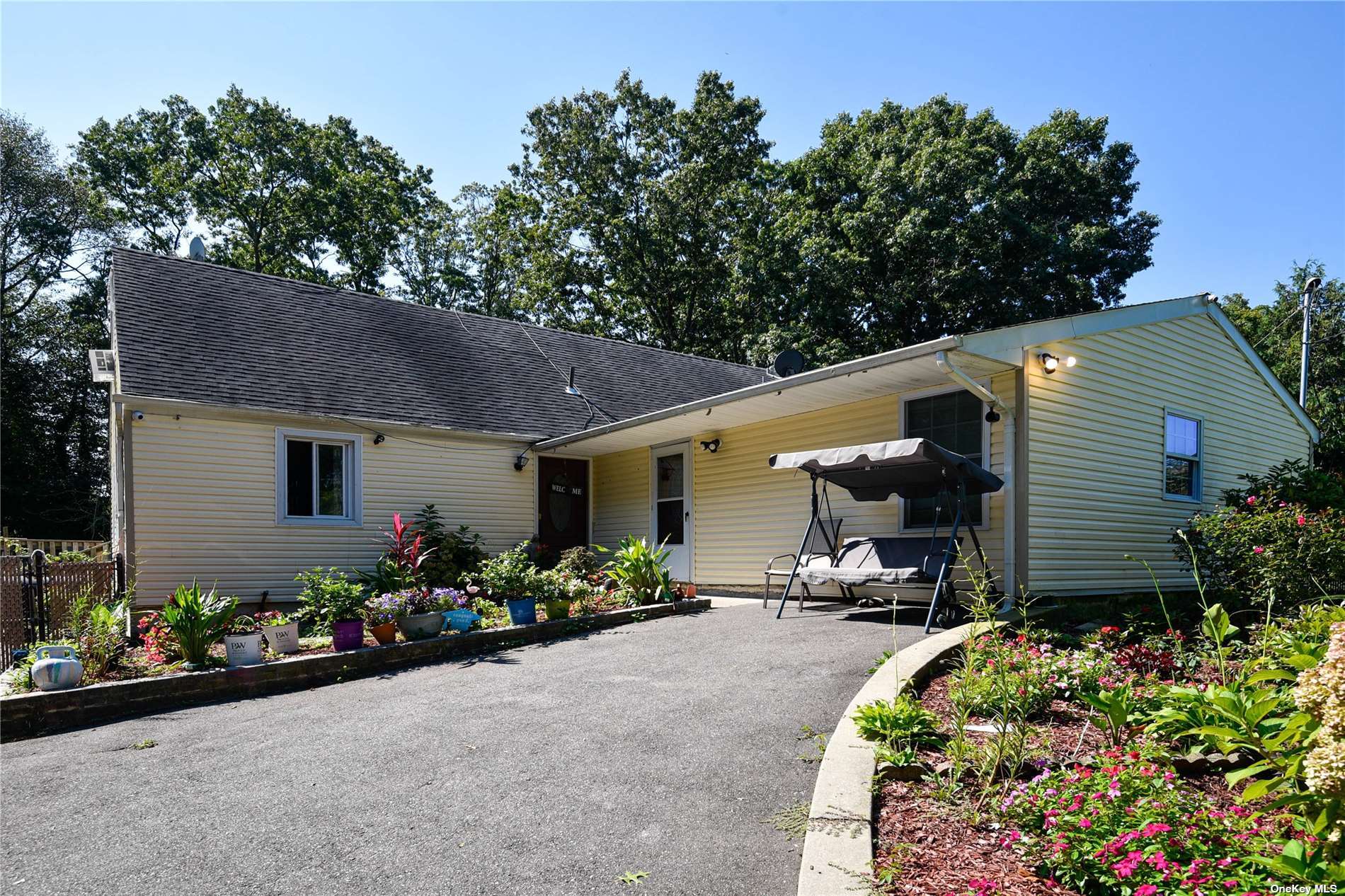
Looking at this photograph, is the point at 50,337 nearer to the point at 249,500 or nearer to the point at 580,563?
the point at 249,500

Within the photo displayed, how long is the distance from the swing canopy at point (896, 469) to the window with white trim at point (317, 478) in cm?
668

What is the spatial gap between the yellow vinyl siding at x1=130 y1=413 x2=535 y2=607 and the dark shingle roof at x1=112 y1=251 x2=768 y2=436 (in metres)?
0.45

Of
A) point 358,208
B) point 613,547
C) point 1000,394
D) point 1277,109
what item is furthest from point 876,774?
point 358,208

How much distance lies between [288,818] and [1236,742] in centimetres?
407

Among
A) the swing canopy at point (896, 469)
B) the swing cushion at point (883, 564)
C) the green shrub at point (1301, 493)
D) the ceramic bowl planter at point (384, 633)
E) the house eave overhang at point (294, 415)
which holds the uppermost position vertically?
the house eave overhang at point (294, 415)

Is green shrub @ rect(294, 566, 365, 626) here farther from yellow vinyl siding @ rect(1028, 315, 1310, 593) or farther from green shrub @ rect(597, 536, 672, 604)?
yellow vinyl siding @ rect(1028, 315, 1310, 593)

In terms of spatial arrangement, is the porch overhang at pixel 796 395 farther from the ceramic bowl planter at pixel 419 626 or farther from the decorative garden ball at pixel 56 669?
the decorative garden ball at pixel 56 669

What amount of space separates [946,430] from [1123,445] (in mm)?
2269

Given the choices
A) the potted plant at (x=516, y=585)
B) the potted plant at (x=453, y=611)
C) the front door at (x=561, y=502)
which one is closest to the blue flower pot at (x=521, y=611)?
the potted plant at (x=516, y=585)

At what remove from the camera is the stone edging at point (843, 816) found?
2646 millimetres

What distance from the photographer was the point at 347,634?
7332 mm

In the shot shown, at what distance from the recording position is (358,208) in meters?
29.3

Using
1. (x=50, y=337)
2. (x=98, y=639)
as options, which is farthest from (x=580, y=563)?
(x=50, y=337)

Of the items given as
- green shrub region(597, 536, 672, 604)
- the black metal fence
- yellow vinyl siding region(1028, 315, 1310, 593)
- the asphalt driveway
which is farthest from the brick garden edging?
yellow vinyl siding region(1028, 315, 1310, 593)
